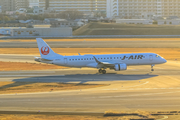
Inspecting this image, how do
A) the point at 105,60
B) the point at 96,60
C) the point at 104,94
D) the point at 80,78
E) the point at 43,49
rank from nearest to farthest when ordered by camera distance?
the point at 104,94 → the point at 80,78 → the point at 96,60 → the point at 43,49 → the point at 105,60

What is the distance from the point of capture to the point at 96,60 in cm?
4962

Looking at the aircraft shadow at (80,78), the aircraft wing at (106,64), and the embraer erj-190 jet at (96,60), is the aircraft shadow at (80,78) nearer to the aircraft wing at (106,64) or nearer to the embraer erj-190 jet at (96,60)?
the aircraft wing at (106,64)

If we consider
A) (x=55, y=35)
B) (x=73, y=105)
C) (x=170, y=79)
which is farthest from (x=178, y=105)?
(x=55, y=35)

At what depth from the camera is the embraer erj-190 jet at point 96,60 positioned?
164 feet

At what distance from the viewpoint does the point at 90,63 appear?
2028 inches

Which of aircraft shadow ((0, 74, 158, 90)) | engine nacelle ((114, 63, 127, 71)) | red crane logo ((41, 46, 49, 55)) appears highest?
red crane logo ((41, 46, 49, 55))

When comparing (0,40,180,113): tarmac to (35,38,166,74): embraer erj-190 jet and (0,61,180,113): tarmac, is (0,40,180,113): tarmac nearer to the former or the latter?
(0,61,180,113): tarmac

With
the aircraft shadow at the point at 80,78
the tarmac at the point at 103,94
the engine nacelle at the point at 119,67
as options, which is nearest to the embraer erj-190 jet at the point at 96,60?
the engine nacelle at the point at 119,67

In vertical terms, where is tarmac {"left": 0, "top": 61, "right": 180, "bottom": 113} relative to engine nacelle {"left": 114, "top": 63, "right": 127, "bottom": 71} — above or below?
below

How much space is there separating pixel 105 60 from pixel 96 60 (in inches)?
111

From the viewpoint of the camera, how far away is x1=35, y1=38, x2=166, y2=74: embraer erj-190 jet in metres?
50.0

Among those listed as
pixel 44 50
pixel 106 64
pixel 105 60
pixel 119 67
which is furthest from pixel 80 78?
pixel 44 50

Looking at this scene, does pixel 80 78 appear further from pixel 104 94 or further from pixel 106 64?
pixel 104 94

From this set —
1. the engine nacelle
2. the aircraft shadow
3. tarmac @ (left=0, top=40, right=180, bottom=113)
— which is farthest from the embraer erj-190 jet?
the aircraft shadow
